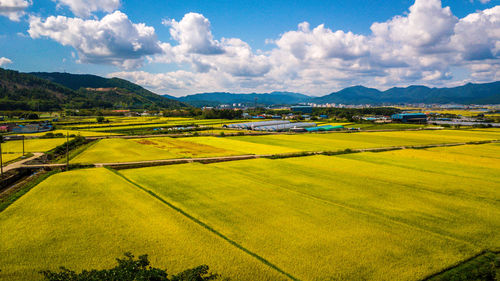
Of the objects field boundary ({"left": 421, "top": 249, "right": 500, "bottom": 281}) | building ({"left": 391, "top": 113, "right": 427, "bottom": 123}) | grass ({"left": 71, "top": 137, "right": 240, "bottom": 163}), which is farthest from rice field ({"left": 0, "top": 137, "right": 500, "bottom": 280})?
building ({"left": 391, "top": 113, "right": 427, "bottom": 123})

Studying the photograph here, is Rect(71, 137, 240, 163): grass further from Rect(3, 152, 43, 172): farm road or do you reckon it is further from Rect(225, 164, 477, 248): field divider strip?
Rect(225, 164, 477, 248): field divider strip

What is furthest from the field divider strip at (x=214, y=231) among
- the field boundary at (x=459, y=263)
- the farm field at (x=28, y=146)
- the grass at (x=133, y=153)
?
the farm field at (x=28, y=146)

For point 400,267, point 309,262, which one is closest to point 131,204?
point 309,262

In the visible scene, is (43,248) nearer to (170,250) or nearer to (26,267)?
(26,267)

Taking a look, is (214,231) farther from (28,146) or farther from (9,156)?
(28,146)

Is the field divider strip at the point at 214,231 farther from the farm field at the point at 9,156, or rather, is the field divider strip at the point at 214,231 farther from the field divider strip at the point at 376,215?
the farm field at the point at 9,156
